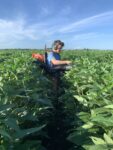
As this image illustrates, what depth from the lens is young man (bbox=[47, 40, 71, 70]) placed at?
9039mm

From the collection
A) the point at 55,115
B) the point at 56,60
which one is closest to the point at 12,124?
the point at 55,115

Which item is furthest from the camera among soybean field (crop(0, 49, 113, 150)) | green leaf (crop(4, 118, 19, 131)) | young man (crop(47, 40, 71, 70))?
young man (crop(47, 40, 71, 70))

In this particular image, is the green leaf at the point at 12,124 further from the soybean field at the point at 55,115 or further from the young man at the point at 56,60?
the young man at the point at 56,60

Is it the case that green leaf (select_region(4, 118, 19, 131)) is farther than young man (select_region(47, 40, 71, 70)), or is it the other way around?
young man (select_region(47, 40, 71, 70))

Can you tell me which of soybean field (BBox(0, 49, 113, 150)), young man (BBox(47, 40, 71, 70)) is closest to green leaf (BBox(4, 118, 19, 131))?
soybean field (BBox(0, 49, 113, 150))

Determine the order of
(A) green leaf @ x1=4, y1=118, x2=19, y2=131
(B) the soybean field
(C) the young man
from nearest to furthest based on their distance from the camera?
1. (A) green leaf @ x1=4, y1=118, x2=19, y2=131
2. (B) the soybean field
3. (C) the young man

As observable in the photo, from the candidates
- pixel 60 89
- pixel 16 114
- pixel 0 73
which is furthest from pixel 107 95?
pixel 60 89

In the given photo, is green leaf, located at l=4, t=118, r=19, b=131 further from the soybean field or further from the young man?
the young man

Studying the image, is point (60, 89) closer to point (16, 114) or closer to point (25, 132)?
point (16, 114)

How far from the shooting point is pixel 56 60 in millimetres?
9148

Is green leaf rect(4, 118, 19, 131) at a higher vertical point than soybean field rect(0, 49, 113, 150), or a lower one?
higher

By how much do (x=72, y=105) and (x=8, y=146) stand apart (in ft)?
10.3

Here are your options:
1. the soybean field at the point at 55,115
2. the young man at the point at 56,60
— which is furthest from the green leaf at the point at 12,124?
the young man at the point at 56,60

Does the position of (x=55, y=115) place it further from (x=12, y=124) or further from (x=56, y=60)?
(x=12, y=124)
